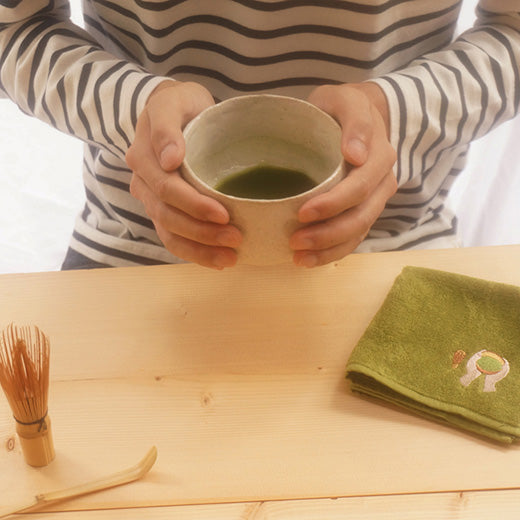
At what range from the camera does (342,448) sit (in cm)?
53

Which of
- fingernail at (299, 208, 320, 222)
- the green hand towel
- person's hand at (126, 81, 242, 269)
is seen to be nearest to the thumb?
person's hand at (126, 81, 242, 269)

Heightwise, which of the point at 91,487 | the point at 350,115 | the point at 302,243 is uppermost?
the point at 350,115

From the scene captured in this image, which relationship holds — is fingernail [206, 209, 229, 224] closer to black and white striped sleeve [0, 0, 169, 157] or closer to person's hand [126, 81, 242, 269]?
person's hand [126, 81, 242, 269]

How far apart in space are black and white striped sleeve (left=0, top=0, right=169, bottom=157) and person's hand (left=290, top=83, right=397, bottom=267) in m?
0.19

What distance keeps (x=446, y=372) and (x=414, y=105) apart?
27cm

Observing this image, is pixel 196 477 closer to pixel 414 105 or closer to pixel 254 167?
pixel 254 167

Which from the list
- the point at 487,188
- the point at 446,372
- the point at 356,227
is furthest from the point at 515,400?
the point at 487,188

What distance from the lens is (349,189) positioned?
1.73ft

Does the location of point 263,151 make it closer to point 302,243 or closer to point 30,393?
point 302,243

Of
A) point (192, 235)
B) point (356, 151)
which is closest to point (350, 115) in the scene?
point (356, 151)

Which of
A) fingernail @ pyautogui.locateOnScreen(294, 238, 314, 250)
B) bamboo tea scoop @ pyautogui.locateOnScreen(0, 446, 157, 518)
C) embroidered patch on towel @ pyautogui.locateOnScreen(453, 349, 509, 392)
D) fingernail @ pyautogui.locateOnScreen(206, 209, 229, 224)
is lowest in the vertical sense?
bamboo tea scoop @ pyautogui.locateOnScreen(0, 446, 157, 518)

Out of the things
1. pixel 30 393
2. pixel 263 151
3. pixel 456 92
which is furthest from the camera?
pixel 456 92

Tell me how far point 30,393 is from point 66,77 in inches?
15.0

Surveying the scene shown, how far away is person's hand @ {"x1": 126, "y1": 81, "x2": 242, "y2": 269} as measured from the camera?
1.69 ft
